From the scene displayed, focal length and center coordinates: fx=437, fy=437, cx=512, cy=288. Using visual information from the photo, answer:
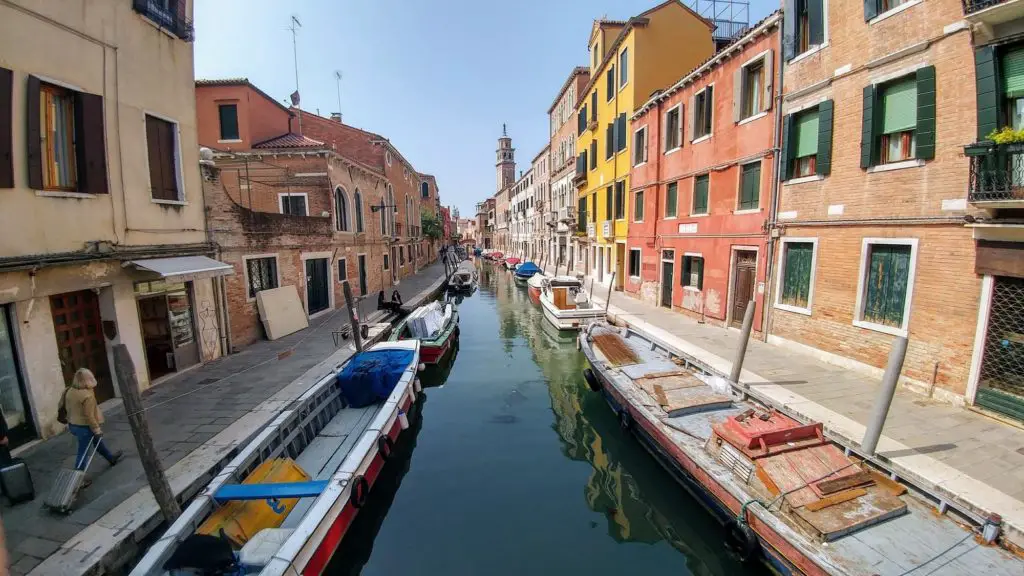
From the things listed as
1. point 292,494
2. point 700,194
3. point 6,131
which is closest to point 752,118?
point 700,194

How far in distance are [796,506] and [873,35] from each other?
8.93 meters

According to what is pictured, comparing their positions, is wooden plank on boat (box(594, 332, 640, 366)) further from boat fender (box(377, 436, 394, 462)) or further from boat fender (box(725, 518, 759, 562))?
boat fender (box(377, 436, 394, 462))

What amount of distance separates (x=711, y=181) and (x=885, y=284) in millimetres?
6117

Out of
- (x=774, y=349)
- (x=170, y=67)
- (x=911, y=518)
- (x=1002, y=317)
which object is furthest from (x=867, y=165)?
(x=170, y=67)

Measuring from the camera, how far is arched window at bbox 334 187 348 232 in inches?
691

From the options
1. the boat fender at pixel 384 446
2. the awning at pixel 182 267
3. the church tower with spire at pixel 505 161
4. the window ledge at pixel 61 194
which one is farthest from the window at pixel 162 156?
the church tower with spire at pixel 505 161

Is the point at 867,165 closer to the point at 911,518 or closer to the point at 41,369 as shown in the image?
the point at 911,518

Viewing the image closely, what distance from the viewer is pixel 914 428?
639 centimetres

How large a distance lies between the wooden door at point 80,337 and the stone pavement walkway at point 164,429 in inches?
29.6

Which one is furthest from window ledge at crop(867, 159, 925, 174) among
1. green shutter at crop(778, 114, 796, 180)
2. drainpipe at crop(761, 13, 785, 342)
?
drainpipe at crop(761, 13, 785, 342)

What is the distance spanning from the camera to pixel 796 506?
4.57 metres

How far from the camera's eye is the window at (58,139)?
6664 millimetres

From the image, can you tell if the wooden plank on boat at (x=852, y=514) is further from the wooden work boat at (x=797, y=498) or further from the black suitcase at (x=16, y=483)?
the black suitcase at (x=16, y=483)

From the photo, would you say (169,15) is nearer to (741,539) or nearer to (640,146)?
(741,539)
